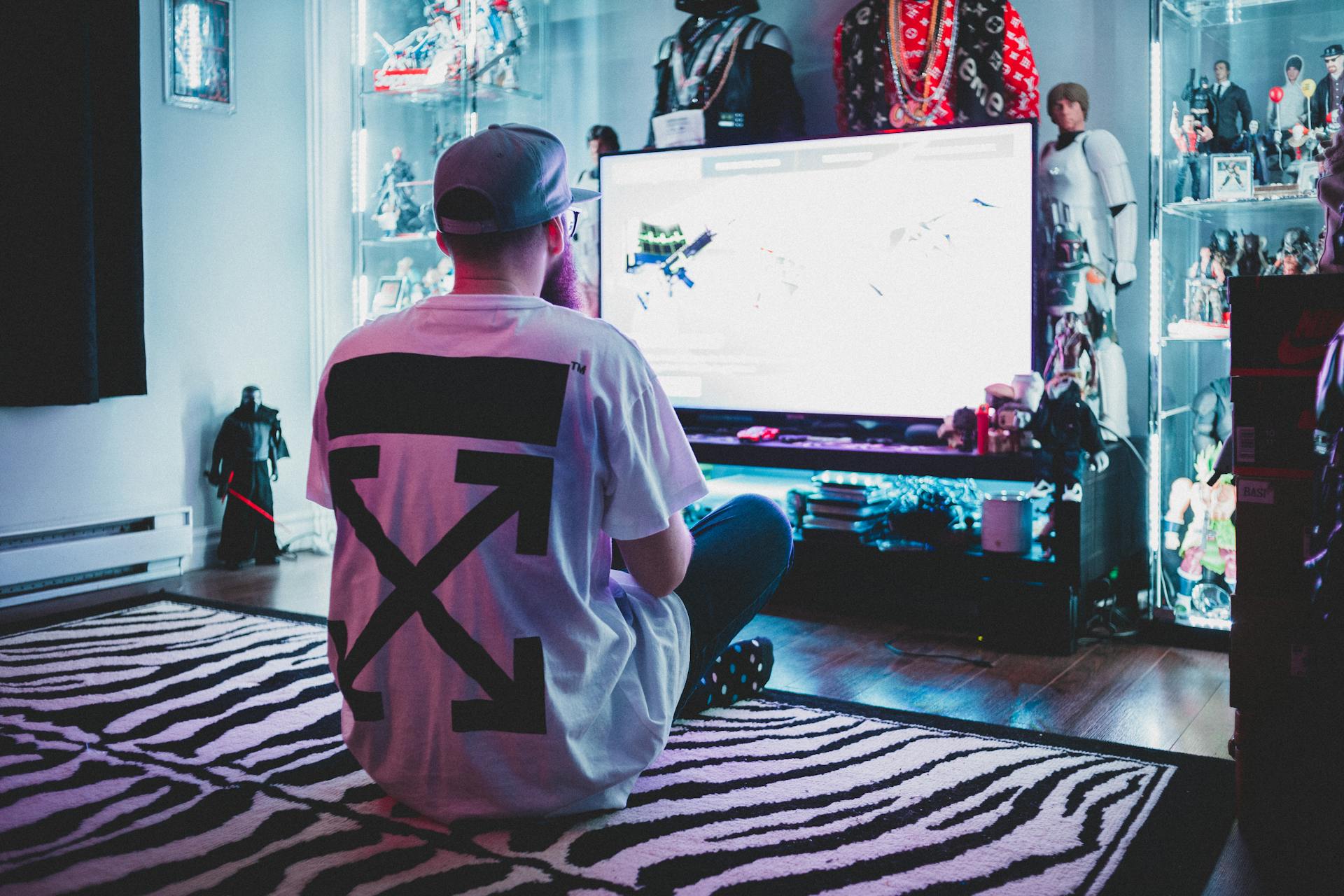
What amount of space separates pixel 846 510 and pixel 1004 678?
32.8 inches

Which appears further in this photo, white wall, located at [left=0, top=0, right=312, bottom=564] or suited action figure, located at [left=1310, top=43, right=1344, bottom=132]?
white wall, located at [left=0, top=0, right=312, bottom=564]

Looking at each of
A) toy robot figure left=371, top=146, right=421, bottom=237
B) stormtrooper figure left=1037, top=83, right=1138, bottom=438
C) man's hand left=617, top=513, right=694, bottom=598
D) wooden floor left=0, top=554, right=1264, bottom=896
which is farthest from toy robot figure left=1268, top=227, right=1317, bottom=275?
toy robot figure left=371, top=146, right=421, bottom=237

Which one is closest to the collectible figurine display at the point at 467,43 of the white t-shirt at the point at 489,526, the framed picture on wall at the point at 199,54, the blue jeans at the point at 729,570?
the framed picture on wall at the point at 199,54

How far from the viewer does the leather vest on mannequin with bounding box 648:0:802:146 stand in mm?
3668

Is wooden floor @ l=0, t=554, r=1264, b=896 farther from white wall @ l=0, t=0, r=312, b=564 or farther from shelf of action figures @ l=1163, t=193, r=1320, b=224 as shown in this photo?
shelf of action figures @ l=1163, t=193, r=1320, b=224

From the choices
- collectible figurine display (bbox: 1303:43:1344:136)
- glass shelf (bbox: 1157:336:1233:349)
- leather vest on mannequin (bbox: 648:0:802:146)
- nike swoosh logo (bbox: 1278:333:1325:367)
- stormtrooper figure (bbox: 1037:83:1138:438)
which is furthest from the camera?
leather vest on mannequin (bbox: 648:0:802:146)

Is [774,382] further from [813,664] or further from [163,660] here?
[163,660]

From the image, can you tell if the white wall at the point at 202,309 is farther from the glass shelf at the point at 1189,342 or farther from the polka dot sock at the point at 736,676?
the glass shelf at the point at 1189,342

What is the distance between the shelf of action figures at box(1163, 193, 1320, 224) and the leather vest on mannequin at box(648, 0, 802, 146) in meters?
1.20

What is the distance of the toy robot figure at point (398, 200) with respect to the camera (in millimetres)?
4504

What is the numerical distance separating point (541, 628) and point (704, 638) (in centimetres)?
42

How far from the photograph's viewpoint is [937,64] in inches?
132

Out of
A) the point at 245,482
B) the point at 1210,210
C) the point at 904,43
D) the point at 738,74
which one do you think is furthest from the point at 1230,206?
the point at 245,482

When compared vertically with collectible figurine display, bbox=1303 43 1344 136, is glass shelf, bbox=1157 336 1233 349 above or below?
below
